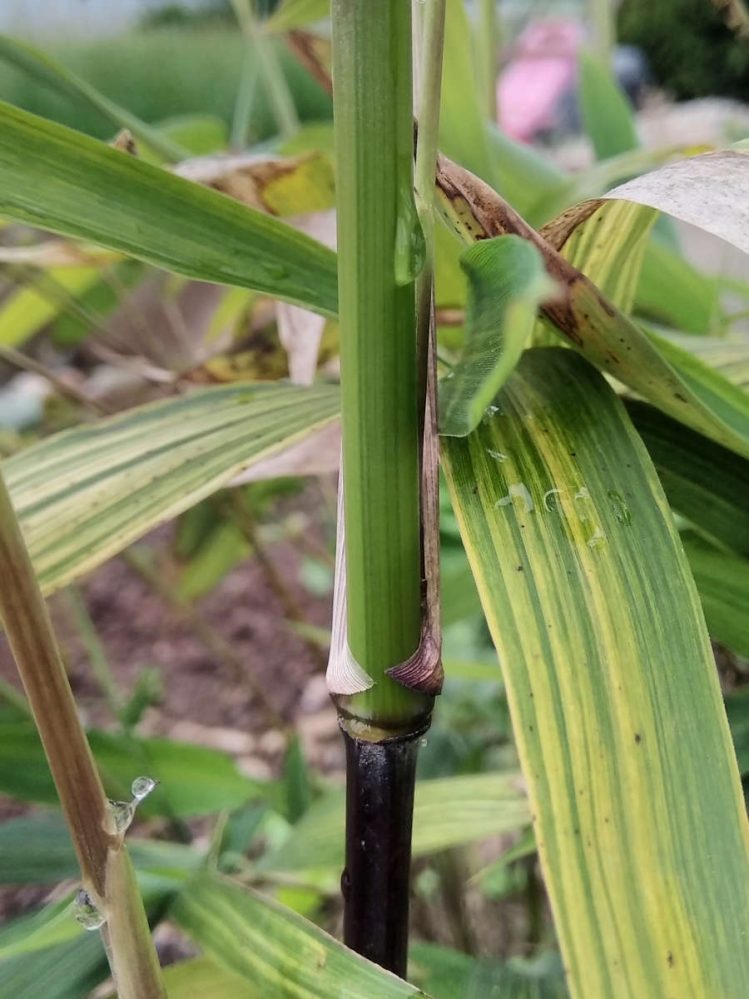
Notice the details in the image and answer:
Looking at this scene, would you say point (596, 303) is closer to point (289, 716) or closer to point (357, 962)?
point (357, 962)

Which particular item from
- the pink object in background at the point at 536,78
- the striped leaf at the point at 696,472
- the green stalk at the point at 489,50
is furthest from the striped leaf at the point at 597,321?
the pink object in background at the point at 536,78

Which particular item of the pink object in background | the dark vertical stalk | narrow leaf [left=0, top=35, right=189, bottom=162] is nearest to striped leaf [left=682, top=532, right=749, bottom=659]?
the dark vertical stalk

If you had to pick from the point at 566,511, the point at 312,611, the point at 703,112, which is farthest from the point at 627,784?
the point at 703,112

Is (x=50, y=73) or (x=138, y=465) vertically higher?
(x=50, y=73)

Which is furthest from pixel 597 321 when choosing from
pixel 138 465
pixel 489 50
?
pixel 489 50

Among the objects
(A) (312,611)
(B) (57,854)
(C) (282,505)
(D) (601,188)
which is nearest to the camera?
(B) (57,854)

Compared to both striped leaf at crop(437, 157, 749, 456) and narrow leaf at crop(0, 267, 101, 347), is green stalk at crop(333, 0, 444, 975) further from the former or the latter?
narrow leaf at crop(0, 267, 101, 347)

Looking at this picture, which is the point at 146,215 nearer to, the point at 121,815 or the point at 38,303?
the point at 121,815
